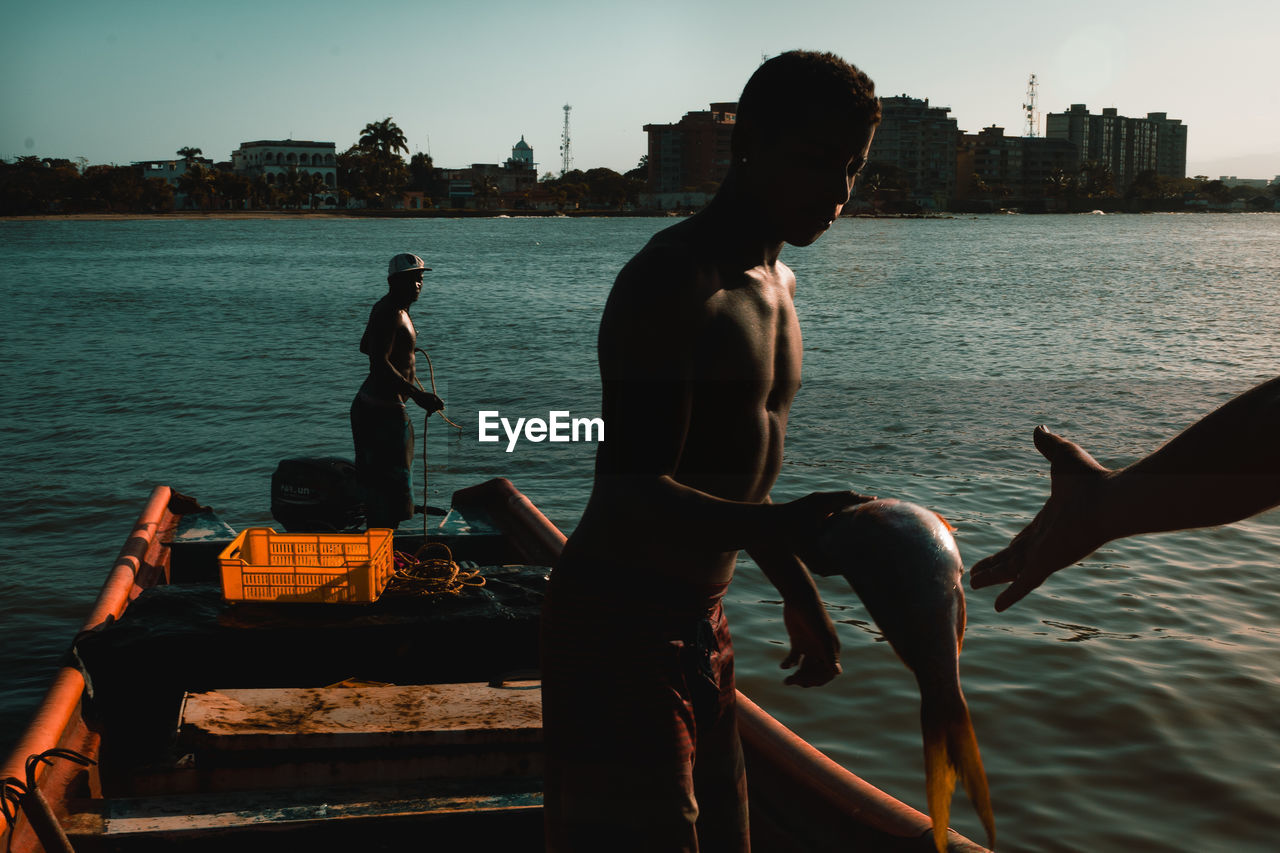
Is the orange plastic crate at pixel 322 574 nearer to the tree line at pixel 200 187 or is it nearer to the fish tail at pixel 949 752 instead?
the fish tail at pixel 949 752

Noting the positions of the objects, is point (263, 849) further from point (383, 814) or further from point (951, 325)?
point (951, 325)

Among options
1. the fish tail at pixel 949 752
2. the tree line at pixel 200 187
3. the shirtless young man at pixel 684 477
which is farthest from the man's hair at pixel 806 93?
the tree line at pixel 200 187

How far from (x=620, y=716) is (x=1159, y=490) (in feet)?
4.39

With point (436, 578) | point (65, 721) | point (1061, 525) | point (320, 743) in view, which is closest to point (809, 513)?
point (1061, 525)

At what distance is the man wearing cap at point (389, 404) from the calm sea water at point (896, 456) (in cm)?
311

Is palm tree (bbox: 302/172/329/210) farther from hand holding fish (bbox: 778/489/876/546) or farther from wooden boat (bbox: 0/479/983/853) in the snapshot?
hand holding fish (bbox: 778/489/876/546)

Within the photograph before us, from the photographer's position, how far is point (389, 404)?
9312 mm

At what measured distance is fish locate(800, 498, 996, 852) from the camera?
217 cm

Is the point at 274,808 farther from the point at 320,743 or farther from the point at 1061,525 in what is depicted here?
the point at 1061,525

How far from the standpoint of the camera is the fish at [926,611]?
2174mm

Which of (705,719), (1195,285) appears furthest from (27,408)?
(1195,285)

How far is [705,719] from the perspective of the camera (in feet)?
9.52

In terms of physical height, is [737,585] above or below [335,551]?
below

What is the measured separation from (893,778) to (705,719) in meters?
4.93
